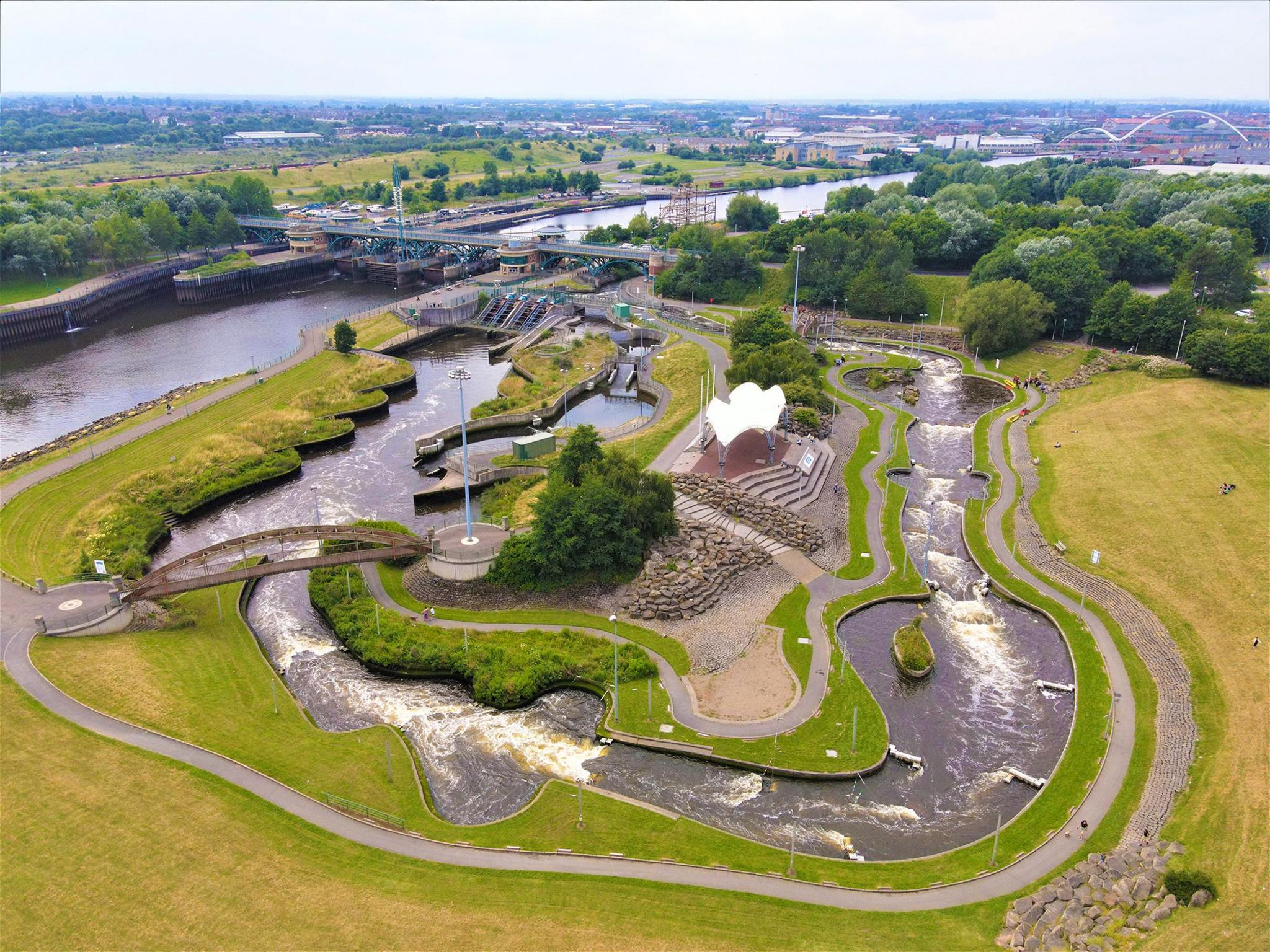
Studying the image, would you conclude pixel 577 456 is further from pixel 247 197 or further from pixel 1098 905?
pixel 247 197

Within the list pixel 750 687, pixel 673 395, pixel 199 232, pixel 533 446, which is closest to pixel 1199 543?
pixel 750 687

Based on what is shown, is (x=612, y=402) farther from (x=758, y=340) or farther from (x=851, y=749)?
(x=851, y=749)

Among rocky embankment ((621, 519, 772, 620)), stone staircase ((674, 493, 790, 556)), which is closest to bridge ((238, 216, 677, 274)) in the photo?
stone staircase ((674, 493, 790, 556))

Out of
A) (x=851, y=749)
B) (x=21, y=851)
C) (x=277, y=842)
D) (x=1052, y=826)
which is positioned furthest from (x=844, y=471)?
(x=21, y=851)

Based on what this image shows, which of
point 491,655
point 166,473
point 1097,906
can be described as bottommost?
point 491,655

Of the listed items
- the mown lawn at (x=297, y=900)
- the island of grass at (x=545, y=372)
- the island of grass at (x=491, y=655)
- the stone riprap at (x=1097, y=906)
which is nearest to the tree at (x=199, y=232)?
the island of grass at (x=545, y=372)

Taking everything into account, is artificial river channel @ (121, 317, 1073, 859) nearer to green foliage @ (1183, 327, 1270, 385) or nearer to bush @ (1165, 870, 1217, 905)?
bush @ (1165, 870, 1217, 905)
